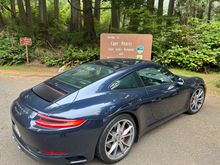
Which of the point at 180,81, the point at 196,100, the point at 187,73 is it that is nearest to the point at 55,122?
the point at 180,81

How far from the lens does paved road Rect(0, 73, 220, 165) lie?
328 centimetres

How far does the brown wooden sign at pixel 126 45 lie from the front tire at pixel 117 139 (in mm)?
5625

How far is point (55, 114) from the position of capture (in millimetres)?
2783

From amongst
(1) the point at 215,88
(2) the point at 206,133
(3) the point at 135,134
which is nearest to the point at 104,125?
(3) the point at 135,134

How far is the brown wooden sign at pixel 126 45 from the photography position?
340 inches

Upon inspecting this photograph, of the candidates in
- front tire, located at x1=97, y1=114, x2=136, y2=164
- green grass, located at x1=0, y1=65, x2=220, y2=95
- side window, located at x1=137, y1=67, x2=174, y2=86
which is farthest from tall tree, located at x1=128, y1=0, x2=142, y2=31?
front tire, located at x1=97, y1=114, x2=136, y2=164

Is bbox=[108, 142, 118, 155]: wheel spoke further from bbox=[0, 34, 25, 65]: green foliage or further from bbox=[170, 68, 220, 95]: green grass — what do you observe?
bbox=[0, 34, 25, 65]: green foliage

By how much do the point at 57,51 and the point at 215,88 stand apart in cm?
723

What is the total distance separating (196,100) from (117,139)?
8.00 feet

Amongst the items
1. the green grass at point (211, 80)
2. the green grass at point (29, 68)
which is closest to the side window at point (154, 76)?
the green grass at point (211, 80)

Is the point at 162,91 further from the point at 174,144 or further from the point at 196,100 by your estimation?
the point at 196,100

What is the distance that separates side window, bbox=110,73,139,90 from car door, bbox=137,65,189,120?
0.58 ft

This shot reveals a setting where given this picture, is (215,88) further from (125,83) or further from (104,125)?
(104,125)

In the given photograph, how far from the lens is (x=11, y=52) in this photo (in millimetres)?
10945
